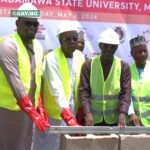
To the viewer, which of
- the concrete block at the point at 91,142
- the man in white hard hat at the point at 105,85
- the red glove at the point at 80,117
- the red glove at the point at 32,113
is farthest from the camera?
the red glove at the point at 80,117

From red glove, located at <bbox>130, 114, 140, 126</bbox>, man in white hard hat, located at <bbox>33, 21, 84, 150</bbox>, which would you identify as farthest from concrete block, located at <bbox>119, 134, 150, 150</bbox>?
red glove, located at <bbox>130, 114, 140, 126</bbox>

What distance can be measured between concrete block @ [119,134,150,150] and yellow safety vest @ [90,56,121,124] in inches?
32.2

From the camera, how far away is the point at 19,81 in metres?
3.83

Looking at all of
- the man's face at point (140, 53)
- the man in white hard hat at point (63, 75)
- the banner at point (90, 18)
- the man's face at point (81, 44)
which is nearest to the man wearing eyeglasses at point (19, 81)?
the man in white hard hat at point (63, 75)

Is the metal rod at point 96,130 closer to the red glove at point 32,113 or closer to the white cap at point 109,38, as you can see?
the red glove at point 32,113

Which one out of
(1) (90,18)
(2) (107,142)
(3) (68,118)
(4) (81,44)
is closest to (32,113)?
(3) (68,118)

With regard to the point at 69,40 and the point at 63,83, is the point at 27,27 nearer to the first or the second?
the point at 69,40

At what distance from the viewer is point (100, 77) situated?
422 centimetres

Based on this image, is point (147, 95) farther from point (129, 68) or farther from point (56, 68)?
point (56, 68)

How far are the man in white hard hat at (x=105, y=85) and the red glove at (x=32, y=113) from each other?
0.61 meters

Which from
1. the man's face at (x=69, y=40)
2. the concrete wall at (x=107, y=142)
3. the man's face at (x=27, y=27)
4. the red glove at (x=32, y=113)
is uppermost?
the man's face at (x=27, y=27)

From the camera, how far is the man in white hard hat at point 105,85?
4.20m

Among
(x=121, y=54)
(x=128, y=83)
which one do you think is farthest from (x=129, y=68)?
(x=121, y=54)

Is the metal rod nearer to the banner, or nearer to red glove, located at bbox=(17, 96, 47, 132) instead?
red glove, located at bbox=(17, 96, 47, 132)
